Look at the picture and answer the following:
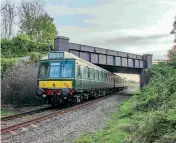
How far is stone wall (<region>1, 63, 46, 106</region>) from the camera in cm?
2112

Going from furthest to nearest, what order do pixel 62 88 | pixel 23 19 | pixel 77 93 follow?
1. pixel 23 19
2. pixel 77 93
3. pixel 62 88

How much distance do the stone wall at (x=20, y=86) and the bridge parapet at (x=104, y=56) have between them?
535 cm

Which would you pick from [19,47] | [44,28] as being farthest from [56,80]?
[44,28]

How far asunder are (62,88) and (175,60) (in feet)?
46.2

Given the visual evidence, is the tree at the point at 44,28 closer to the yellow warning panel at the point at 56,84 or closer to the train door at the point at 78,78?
the train door at the point at 78,78

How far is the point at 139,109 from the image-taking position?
16.0m

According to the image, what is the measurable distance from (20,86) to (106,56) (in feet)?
57.1

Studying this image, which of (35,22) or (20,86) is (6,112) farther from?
(35,22)

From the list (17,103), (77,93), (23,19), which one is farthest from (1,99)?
(23,19)

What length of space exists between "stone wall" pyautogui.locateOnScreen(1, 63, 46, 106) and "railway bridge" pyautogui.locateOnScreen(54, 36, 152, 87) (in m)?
5.44

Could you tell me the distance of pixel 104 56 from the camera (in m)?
37.8

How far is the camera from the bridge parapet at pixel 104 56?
29325 mm

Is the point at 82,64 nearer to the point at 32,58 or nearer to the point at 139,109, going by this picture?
the point at 32,58

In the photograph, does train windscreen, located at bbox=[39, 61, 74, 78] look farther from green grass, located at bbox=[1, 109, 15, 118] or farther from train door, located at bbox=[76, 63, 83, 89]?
green grass, located at bbox=[1, 109, 15, 118]
